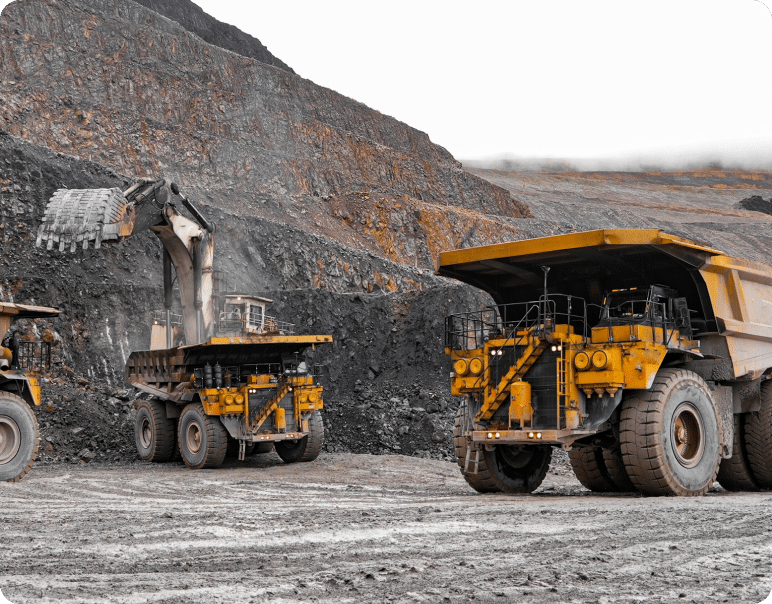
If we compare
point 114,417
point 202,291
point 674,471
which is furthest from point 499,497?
point 114,417

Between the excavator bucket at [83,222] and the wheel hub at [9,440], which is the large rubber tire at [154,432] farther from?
the wheel hub at [9,440]

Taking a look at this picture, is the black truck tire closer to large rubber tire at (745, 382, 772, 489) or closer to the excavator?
large rubber tire at (745, 382, 772, 489)

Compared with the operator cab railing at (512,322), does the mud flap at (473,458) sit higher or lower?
lower

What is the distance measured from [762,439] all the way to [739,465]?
0.43 m

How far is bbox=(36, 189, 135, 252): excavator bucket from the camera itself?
48.0 feet

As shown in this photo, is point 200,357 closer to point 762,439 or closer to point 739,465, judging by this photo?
point 739,465

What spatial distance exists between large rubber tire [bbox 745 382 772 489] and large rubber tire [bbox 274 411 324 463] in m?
7.84

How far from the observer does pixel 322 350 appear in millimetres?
25000

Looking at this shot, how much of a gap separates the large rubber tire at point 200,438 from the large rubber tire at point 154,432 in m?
1.04

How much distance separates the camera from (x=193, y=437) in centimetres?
1589

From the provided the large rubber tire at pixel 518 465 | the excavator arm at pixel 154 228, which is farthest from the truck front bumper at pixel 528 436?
the excavator arm at pixel 154 228

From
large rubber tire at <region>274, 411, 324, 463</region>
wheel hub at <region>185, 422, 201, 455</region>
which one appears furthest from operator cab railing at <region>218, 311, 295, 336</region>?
wheel hub at <region>185, 422, 201, 455</region>

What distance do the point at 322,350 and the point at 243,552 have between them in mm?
19056

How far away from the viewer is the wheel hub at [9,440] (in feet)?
38.9
